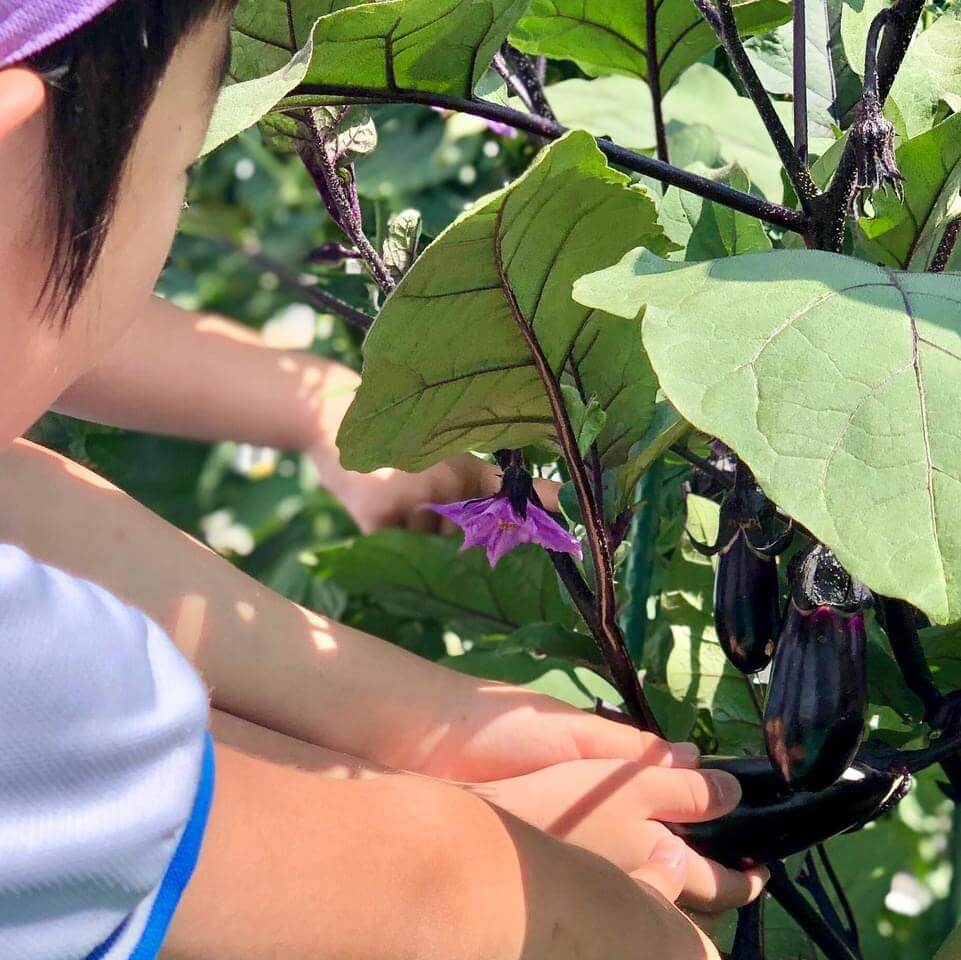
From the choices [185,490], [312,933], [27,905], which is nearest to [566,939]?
[312,933]

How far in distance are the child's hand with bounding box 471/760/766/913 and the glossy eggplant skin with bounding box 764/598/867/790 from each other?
11 centimetres

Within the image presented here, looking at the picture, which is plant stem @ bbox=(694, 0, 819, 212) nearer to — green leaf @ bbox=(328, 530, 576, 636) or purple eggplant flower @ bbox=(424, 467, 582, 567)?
purple eggplant flower @ bbox=(424, 467, 582, 567)

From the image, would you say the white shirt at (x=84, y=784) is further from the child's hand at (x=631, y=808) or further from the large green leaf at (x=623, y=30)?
the large green leaf at (x=623, y=30)

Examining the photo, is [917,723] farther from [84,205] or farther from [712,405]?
[84,205]

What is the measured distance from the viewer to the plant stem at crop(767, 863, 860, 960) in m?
0.69

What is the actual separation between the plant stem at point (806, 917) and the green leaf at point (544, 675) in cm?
20

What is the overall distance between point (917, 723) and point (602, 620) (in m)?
0.17

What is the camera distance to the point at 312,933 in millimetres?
502

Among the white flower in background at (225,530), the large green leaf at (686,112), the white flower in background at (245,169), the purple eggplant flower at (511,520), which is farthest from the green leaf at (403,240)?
the white flower in background at (245,169)

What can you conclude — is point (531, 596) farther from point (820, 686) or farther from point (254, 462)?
point (254, 462)

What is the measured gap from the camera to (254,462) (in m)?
2.50

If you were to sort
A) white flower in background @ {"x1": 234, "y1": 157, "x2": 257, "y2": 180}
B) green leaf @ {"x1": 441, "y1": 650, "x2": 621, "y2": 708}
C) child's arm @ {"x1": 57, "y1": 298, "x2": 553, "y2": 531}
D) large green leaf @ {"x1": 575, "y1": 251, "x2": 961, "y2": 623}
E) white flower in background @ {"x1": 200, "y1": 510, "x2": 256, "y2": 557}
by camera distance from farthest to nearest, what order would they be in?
white flower in background @ {"x1": 234, "y1": 157, "x2": 257, "y2": 180} < white flower in background @ {"x1": 200, "y1": 510, "x2": 256, "y2": 557} < child's arm @ {"x1": 57, "y1": 298, "x2": 553, "y2": 531} < green leaf @ {"x1": 441, "y1": 650, "x2": 621, "y2": 708} < large green leaf @ {"x1": 575, "y1": 251, "x2": 961, "y2": 623}

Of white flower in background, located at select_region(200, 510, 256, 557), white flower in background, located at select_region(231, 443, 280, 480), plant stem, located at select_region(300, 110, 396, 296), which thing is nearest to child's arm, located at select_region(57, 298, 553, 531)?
plant stem, located at select_region(300, 110, 396, 296)

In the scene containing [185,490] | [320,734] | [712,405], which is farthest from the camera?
[185,490]
